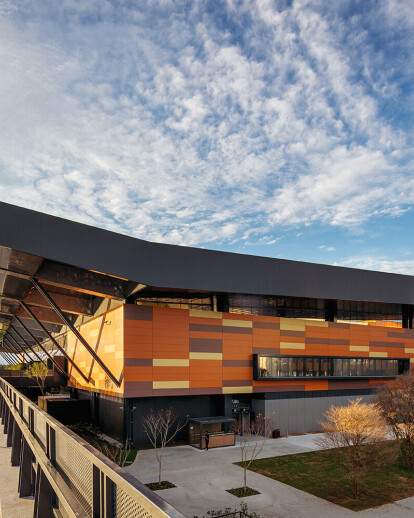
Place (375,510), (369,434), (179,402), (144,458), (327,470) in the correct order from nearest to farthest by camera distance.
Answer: (375,510)
(369,434)
(327,470)
(144,458)
(179,402)

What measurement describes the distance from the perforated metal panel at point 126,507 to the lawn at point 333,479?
65.1 ft

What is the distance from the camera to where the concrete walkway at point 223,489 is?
1894 cm

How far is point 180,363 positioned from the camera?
3397cm

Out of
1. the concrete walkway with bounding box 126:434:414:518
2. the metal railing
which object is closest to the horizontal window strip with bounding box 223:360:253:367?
the concrete walkway with bounding box 126:434:414:518

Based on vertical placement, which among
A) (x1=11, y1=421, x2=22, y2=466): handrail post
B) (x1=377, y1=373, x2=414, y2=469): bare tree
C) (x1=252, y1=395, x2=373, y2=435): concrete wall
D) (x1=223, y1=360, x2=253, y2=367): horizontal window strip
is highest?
(x1=11, y1=421, x2=22, y2=466): handrail post

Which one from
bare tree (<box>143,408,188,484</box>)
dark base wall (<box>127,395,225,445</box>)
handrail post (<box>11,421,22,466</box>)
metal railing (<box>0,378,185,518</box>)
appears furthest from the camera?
dark base wall (<box>127,395,225,445</box>)

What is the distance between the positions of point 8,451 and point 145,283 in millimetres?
16619

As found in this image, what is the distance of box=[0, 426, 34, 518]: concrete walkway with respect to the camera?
8078 millimetres

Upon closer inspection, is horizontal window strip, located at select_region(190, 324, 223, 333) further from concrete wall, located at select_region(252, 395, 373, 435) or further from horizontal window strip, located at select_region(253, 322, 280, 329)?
concrete wall, located at select_region(252, 395, 373, 435)

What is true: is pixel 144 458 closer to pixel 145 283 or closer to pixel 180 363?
pixel 180 363

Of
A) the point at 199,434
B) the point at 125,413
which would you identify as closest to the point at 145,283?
the point at 125,413

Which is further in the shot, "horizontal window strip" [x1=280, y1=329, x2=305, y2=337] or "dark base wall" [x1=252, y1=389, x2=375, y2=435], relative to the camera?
"horizontal window strip" [x1=280, y1=329, x2=305, y2=337]

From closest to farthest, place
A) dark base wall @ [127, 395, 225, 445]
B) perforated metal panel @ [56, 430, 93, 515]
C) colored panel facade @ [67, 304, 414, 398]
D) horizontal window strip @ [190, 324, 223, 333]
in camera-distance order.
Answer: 1. perforated metal panel @ [56, 430, 93, 515]
2. colored panel facade @ [67, 304, 414, 398]
3. dark base wall @ [127, 395, 225, 445]
4. horizontal window strip @ [190, 324, 223, 333]

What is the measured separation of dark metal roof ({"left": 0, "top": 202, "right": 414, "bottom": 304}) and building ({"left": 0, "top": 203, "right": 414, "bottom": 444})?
0.26 ft
